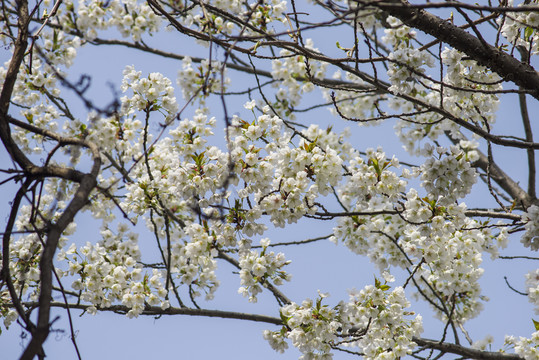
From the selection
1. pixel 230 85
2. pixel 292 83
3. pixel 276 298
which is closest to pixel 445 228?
pixel 276 298

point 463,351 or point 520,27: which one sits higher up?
point 520,27

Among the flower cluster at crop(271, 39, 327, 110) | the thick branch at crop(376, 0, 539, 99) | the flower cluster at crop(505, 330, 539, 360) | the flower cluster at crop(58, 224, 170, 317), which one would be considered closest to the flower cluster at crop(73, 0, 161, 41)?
the flower cluster at crop(271, 39, 327, 110)

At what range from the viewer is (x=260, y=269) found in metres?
3.94

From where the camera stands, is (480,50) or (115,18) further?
(115,18)

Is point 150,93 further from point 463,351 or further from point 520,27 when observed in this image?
point 463,351

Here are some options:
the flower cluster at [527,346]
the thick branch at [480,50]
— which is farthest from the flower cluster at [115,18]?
the flower cluster at [527,346]

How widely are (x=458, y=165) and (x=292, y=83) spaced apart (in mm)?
4165

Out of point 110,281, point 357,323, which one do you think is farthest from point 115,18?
point 357,323

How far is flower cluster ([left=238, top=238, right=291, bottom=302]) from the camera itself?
13.1 feet

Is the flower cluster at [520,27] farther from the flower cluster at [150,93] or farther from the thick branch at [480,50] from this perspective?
the flower cluster at [150,93]

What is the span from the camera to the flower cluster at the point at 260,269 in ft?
13.1

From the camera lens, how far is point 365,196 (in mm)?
3736

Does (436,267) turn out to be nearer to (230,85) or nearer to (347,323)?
(347,323)

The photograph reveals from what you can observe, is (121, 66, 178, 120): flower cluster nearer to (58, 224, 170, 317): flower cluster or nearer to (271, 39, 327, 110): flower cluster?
(58, 224, 170, 317): flower cluster
